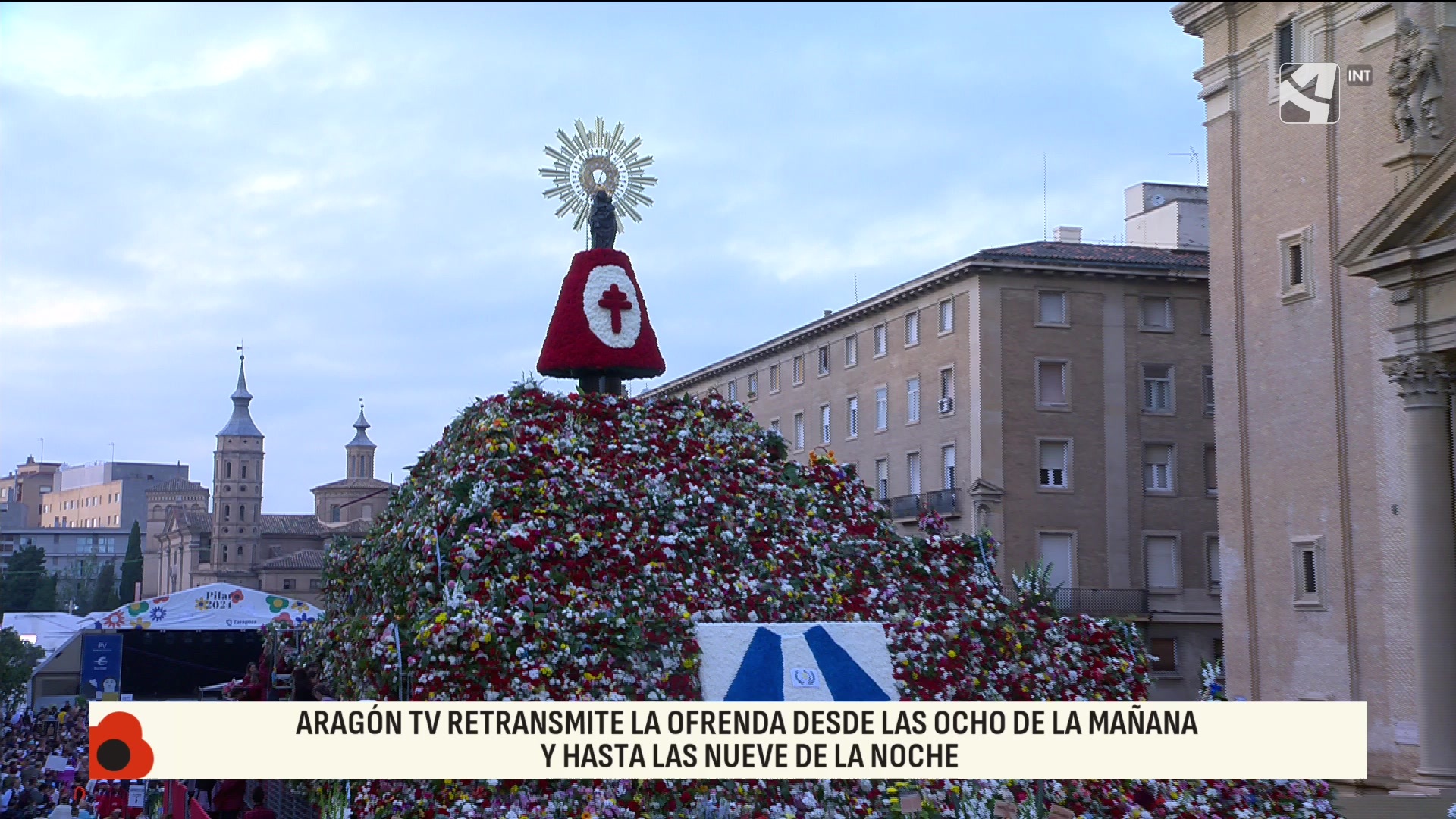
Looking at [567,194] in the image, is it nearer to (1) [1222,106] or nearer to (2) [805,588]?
(2) [805,588]

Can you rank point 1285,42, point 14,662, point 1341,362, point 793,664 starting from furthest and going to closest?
1. point 14,662
2. point 1285,42
3. point 1341,362
4. point 793,664

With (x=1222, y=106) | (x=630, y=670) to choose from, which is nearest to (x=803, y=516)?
(x=630, y=670)

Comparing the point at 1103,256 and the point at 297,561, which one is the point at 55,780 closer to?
the point at 1103,256

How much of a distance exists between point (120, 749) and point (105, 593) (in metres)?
117

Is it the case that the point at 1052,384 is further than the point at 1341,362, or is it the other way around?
the point at 1052,384

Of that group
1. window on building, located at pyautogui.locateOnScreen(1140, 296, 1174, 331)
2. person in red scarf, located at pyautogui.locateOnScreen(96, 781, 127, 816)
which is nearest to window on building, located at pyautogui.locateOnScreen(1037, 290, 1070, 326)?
window on building, located at pyautogui.locateOnScreen(1140, 296, 1174, 331)

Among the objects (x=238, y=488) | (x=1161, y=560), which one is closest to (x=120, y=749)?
(x=1161, y=560)

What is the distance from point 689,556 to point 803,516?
1.93m

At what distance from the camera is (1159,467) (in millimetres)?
49250

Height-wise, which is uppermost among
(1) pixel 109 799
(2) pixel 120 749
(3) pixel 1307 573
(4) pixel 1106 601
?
(3) pixel 1307 573

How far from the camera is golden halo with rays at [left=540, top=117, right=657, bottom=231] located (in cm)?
2039

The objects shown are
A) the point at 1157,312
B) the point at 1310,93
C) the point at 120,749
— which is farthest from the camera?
the point at 1157,312

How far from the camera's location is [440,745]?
14.3 metres

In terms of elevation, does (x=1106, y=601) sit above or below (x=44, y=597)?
above
